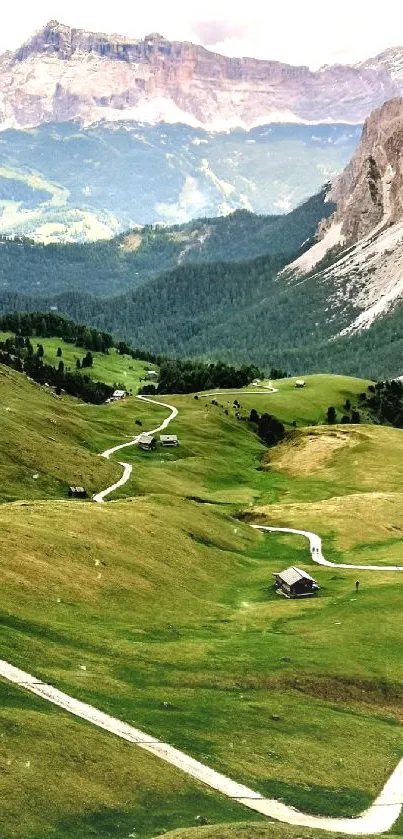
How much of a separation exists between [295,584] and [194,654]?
29.8 m

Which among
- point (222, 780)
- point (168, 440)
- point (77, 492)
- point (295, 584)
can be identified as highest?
point (222, 780)

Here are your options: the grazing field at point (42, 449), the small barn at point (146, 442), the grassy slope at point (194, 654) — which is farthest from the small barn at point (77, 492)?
the small barn at point (146, 442)

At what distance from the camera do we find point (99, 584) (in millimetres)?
83062

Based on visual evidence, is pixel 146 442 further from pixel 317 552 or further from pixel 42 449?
pixel 317 552

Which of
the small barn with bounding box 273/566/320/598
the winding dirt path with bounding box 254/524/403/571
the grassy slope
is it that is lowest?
the winding dirt path with bounding box 254/524/403/571

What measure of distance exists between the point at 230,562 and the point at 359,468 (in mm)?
84274

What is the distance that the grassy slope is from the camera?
4669cm

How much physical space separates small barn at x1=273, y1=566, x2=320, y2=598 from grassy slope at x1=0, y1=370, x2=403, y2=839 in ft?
6.91

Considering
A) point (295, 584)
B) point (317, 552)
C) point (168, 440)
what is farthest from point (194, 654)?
point (168, 440)

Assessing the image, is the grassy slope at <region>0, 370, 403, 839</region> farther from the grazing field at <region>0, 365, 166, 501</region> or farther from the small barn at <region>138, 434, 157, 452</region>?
the small barn at <region>138, 434, 157, 452</region>

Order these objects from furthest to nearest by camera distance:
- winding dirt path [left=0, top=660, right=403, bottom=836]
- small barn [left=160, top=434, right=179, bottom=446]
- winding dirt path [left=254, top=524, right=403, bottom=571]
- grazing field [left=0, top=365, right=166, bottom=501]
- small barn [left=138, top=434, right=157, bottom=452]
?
1. small barn [left=160, top=434, right=179, bottom=446]
2. small barn [left=138, top=434, right=157, bottom=452]
3. grazing field [left=0, top=365, right=166, bottom=501]
4. winding dirt path [left=254, top=524, right=403, bottom=571]
5. winding dirt path [left=0, top=660, right=403, bottom=836]

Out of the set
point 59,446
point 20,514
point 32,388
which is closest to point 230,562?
point 20,514

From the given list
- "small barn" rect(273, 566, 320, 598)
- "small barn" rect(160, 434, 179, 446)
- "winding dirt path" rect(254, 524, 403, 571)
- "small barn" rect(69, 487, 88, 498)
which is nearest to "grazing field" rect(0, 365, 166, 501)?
"small barn" rect(69, 487, 88, 498)

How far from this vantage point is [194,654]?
70.2 meters
